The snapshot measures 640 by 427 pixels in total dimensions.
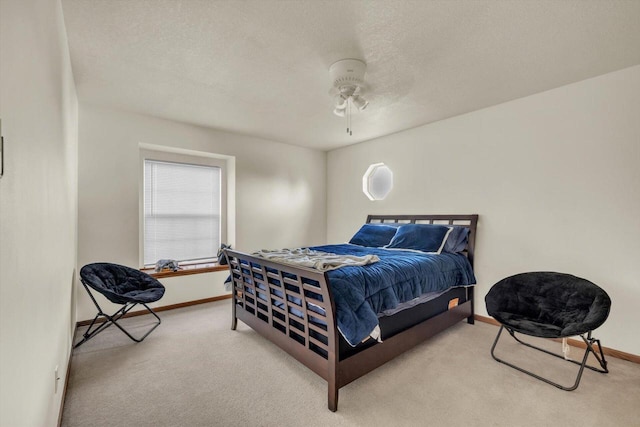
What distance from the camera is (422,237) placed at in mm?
3350

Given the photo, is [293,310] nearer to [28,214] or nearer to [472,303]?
[28,214]

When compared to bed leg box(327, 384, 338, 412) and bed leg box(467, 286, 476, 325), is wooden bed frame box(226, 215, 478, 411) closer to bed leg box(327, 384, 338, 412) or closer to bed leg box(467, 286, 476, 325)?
bed leg box(327, 384, 338, 412)

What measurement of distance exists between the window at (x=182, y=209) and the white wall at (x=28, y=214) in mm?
2333

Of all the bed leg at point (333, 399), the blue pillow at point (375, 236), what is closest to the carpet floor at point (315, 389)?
the bed leg at point (333, 399)

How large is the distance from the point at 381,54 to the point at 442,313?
242 centimetres

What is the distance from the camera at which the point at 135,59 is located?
89.9 inches

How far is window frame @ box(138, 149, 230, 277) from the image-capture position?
3.67 metres

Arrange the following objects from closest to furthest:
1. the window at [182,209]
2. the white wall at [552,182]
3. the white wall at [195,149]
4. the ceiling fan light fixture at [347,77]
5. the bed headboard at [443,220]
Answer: the ceiling fan light fixture at [347,77] < the white wall at [552,182] < the white wall at [195,149] < the bed headboard at [443,220] < the window at [182,209]

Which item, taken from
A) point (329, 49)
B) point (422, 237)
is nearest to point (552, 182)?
point (422, 237)

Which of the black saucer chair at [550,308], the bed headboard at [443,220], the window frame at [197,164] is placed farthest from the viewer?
the window frame at [197,164]

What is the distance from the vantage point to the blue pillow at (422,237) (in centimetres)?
323

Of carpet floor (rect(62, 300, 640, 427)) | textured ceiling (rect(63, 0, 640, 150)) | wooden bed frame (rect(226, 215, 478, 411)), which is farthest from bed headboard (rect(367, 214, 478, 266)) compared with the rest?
textured ceiling (rect(63, 0, 640, 150))

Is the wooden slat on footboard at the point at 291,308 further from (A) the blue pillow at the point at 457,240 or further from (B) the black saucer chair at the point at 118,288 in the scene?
(A) the blue pillow at the point at 457,240

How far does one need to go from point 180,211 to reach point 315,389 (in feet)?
10.2
